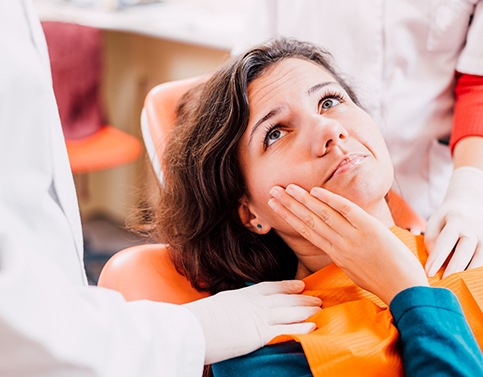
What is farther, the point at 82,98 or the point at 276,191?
the point at 82,98

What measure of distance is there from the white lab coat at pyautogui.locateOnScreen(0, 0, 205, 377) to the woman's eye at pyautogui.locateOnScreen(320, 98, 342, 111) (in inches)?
23.4

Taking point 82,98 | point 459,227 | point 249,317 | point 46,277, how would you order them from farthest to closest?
point 82,98
point 459,227
point 249,317
point 46,277

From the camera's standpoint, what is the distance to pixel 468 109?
5.55ft

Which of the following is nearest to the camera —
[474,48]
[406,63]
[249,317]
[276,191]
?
[249,317]

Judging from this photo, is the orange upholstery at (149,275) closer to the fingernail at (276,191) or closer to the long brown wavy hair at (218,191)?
the long brown wavy hair at (218,191)

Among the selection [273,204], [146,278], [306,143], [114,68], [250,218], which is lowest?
[114,68]

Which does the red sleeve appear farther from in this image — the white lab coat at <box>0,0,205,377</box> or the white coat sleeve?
the white lab coat at <box>0,0,205,377</box>

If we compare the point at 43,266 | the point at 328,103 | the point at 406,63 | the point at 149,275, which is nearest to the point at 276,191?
the point at 328,103

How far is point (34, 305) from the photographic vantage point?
0.82m

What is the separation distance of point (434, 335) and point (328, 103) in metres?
0.54

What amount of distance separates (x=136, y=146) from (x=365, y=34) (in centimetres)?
167

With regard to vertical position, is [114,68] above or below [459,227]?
below

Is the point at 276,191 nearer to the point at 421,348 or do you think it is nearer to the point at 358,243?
the point at 358,243

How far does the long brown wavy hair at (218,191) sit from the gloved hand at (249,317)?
0.63 ft
